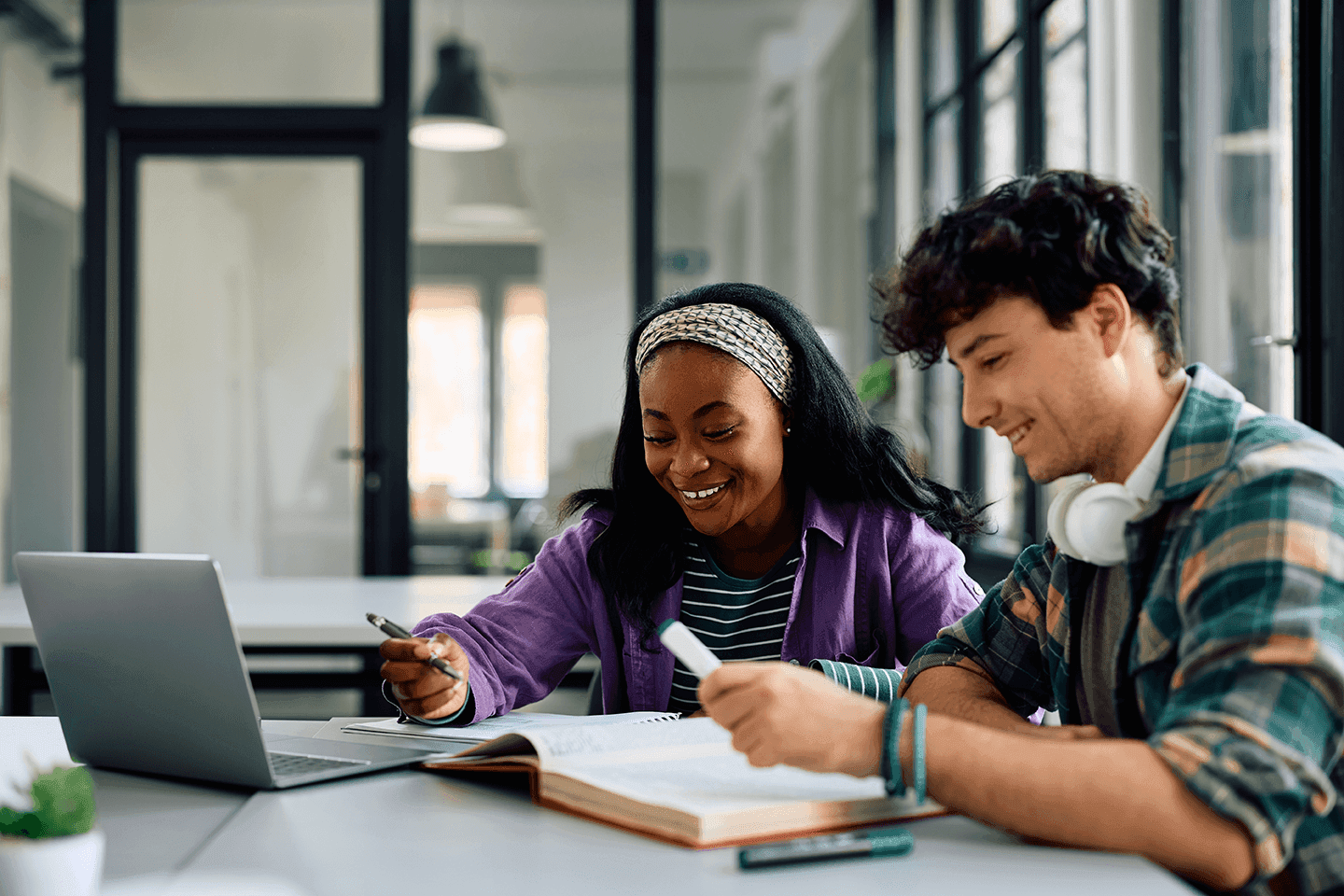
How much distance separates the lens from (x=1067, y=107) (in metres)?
3.46

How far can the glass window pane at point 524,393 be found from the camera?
4.95 meters

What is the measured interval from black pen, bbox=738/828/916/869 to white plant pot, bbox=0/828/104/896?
45 centimetres

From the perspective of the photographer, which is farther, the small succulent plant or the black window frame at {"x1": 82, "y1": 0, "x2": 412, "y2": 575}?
the black window frame at {"x1": 82, "y1": 0, "x2": 412, "y2": 575}

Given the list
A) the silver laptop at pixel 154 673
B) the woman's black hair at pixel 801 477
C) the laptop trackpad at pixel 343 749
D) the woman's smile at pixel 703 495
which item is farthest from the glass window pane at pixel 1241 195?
the silver laptop at pixel 154 673

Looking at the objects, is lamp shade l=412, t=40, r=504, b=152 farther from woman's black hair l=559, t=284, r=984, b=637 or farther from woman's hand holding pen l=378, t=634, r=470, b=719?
woman's hand holding pen l=378, t=634, r=470, b=719

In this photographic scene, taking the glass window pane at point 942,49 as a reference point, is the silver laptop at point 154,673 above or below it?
below

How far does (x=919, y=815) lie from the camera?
100cm

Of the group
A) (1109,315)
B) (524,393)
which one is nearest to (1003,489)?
(524,393)

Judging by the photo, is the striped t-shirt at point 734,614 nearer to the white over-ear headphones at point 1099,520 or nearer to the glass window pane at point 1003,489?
the white over-ear headphones at point 1099,520

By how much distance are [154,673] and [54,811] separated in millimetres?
342

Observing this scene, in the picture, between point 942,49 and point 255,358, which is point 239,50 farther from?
point 942,49

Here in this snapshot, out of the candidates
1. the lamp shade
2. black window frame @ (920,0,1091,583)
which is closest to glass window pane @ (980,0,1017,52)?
black window frame @ (920,0,1091,583)

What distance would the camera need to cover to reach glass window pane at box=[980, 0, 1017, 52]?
3946 millimetres

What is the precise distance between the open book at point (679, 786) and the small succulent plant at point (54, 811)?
1.27 ft
